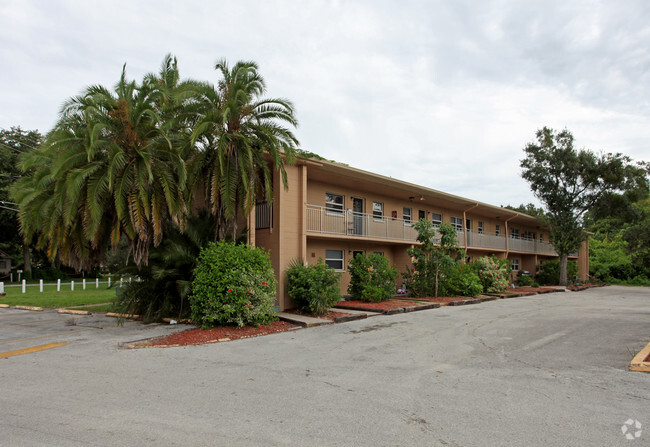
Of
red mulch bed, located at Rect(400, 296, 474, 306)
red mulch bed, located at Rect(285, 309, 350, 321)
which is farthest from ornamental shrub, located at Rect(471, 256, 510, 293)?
red mulch bed, located at Rect(285, 309, 350, 321)

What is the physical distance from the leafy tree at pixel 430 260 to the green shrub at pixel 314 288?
22.8ft

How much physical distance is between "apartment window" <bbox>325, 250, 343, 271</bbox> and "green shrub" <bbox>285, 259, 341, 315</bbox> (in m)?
4.38

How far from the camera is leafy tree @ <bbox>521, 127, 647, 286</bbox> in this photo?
3138 cm

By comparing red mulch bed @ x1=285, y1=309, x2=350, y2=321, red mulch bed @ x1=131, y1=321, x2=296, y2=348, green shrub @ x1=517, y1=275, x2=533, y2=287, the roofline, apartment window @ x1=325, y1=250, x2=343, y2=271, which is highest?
the roofline

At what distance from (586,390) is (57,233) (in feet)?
42.9

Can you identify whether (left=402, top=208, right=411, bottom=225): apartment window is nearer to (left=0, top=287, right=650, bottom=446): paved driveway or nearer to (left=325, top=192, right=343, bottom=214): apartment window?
(left=325, top=192, right=343, bottom=214): apartment window

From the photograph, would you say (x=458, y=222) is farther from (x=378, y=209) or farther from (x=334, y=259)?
(x=334, y=259)

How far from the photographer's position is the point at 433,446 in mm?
3920

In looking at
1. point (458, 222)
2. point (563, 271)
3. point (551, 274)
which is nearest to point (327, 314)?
point (458, 222)

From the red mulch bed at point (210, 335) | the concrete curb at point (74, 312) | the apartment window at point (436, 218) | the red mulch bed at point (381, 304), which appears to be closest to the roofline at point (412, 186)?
the apartment window at point (436, 218)

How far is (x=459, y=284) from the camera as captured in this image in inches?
811

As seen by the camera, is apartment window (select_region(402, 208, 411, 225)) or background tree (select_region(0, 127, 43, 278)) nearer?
apartment window (select_region(402, 208, 411, 225))

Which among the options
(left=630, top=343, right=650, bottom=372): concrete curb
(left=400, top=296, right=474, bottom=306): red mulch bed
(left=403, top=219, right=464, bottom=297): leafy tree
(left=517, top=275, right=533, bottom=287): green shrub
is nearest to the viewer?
(left=630, top=343, right=650, bottom=372): concrete curb

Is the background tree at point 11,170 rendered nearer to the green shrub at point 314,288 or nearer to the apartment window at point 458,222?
the green shrub at point 314,288
